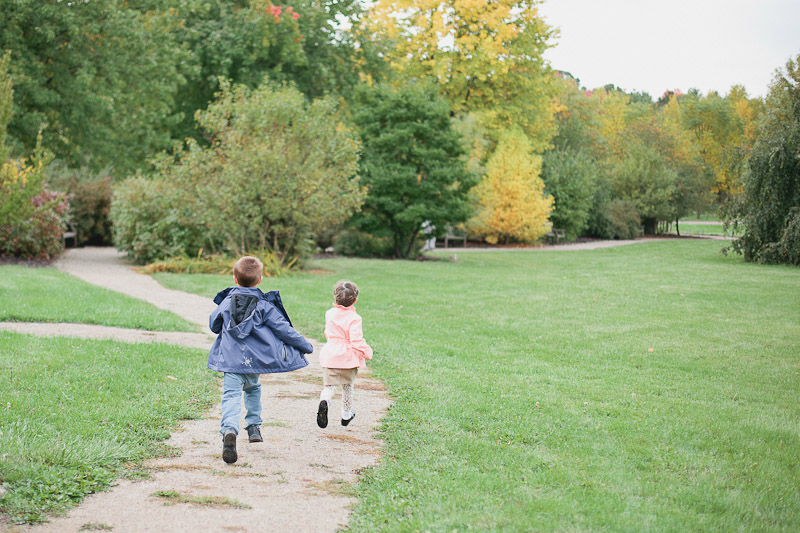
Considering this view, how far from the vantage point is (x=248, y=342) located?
4699mm

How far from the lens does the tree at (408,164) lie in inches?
859

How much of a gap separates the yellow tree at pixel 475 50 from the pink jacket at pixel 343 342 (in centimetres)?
2538

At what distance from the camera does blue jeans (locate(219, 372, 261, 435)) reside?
4480 millimetres

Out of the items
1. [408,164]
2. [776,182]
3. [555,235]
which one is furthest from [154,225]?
[555,235]

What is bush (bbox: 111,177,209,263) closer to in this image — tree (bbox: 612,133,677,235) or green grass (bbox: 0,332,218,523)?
green grass (bbox: 0,332,218,523)

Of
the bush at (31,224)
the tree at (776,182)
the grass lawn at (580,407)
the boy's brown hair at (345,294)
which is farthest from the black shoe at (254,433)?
the tree at (776,182)

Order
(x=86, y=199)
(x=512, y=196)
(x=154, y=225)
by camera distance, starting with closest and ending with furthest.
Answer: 1. (x=154, y=225)
2. (x=86, y=199)
3. (x=512, y=196)

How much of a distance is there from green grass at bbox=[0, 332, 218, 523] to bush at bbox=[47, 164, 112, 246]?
16.9 m

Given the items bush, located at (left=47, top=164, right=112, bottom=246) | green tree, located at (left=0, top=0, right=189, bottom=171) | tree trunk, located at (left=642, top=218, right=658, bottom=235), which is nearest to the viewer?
green tree, located at (left=0, top=0, right=189, bottom=171)

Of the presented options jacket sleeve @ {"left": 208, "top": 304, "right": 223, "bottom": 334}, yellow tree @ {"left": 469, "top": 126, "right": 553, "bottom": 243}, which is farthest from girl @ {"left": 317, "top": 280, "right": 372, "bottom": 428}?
yellow tree @ {"left": 469, "top": 126, "right": 553, "bottom": 243}

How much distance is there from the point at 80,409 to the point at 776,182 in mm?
21496

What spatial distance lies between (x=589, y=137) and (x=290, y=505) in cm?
5056

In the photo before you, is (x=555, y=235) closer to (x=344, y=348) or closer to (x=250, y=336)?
(x=344, y=348)

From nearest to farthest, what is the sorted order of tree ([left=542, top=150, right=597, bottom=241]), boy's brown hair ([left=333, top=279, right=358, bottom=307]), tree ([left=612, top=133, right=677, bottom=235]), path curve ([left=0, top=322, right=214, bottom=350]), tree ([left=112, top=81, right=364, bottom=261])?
boy's brown hair ([left=333, top=279, right=358, bottom=307]) < path curve ([left=0, top=322, right=214, bottom=350]) < tree ([left=112, top=81, right=364, bottom=261]) < tree ([left=542, top=150, right=597, bottom=241]) < tree ([left=612, top=133, right=677, bottom=235])
